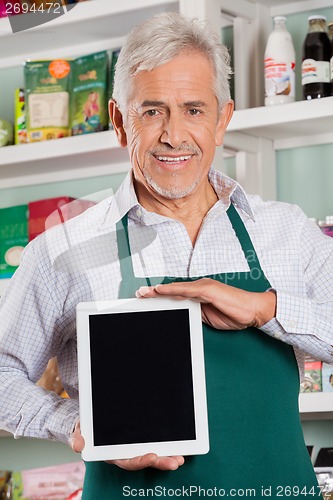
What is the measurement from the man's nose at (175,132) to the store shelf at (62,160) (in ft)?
2.89

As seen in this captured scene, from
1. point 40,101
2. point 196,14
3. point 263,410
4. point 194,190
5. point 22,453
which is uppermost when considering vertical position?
point 196,14

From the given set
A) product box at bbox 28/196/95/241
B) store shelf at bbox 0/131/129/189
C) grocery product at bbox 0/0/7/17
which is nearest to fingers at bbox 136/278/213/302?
store shelf at bbox 0/131/129/189

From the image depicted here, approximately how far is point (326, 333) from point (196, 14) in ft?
3.03

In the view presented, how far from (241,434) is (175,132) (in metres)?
0.37

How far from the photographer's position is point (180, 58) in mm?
1193

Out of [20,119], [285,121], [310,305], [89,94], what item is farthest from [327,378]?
[20,119]

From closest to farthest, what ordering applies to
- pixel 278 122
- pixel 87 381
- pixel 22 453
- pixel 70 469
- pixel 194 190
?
pixel 87 381
pixel 194 190
pixel 278 122
pixel 70 469
pixel 22 453

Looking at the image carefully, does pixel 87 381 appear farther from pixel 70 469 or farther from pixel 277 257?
pixel 70 469

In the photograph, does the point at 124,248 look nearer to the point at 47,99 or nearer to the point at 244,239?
the point at 244,239

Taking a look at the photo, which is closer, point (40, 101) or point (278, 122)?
point (278, 122)

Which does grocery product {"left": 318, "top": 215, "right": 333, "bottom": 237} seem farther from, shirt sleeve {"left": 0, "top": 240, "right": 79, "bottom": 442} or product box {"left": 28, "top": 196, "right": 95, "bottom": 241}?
shirt sleeve {"left": 0, "top": 240, "right": 79, "bottom": 442}

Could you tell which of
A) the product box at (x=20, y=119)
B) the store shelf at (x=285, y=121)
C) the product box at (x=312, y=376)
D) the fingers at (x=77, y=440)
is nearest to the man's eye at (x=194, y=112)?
the fingers at (x=77, y=440)

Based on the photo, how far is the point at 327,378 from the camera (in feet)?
6.10

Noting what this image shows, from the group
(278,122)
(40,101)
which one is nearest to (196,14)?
(278,122)
